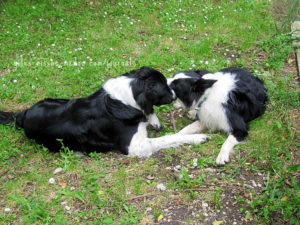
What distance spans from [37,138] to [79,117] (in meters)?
0.67

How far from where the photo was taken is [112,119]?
12.8ft

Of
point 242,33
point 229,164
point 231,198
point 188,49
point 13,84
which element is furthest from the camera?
point 242,33

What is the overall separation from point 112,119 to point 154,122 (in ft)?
2.29

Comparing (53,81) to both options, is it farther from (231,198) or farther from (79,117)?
(231,198)

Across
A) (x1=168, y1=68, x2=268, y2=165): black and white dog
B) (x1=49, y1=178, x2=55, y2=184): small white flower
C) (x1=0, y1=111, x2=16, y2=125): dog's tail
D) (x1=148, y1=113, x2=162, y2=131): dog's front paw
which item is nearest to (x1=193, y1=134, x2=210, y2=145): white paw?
(x1=168, y1=68, x2=268, y2=165): black and white dog

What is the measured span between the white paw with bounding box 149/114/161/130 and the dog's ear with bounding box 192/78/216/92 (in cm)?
69

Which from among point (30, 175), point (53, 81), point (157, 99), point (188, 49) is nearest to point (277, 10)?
point (188, 49)

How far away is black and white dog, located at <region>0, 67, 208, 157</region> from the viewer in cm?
380

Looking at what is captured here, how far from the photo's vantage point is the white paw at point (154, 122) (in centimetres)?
424

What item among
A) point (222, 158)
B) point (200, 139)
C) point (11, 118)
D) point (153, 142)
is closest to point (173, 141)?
point (153, 142)

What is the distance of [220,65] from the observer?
18.1ft

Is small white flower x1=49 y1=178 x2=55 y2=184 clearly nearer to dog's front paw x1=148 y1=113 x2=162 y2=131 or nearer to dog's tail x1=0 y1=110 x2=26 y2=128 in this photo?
dog's tail x1=0 y1=110 x2=26 y2=128

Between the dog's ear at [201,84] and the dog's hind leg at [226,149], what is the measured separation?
0.75m

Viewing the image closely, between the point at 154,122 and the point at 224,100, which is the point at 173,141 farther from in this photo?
the point at 224,100
